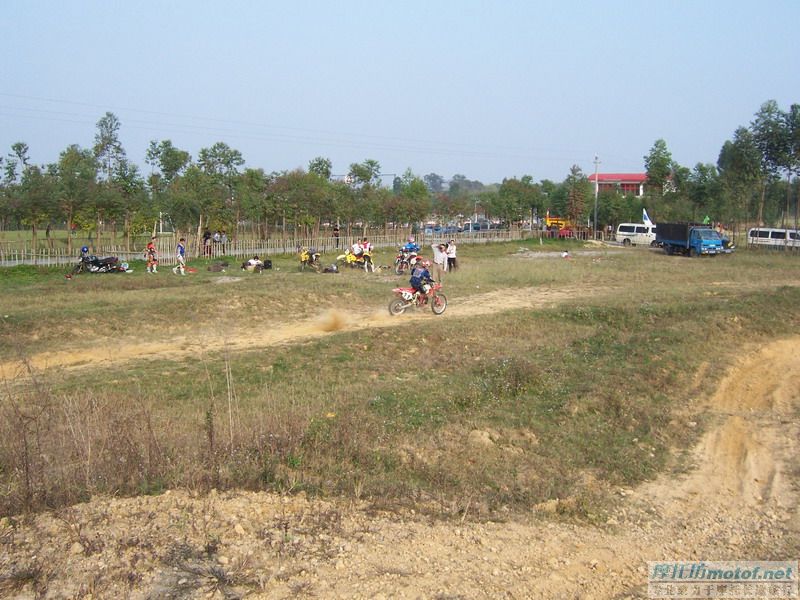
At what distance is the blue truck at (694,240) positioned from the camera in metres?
38.7

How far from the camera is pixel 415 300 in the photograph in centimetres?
1853

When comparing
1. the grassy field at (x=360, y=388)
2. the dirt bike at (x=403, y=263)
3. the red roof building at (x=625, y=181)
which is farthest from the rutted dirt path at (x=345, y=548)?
the red roof building at (x=625, y=181)

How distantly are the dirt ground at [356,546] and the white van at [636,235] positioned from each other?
45212 millimetres

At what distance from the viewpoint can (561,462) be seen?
28.7 ft

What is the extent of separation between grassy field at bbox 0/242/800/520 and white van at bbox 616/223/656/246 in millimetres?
29044

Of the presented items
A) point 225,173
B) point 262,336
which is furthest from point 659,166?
point 262,336

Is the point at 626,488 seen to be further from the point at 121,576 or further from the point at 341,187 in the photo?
the point at 341,187

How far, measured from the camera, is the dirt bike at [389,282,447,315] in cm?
1833

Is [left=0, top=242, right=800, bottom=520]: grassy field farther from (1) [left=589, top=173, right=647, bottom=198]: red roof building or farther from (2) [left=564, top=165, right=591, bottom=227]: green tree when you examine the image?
(1) [left=589, top=173, right=647, bottom=198]: red roof building

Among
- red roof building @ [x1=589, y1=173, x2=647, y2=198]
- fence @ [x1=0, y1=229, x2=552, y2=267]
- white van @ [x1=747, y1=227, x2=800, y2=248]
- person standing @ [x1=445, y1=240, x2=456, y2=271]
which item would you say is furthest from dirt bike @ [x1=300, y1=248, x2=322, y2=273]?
red roof building @ [x1=589, y1=173, x2=647, y2=198]

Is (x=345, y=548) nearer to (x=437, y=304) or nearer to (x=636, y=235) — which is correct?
(x=437, y=304)

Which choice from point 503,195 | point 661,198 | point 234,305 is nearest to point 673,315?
A: point 234,305

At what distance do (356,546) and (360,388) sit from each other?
522 centimetres

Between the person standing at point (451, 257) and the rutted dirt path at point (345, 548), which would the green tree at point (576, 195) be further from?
the rutted dirt path at point (345, 548)
